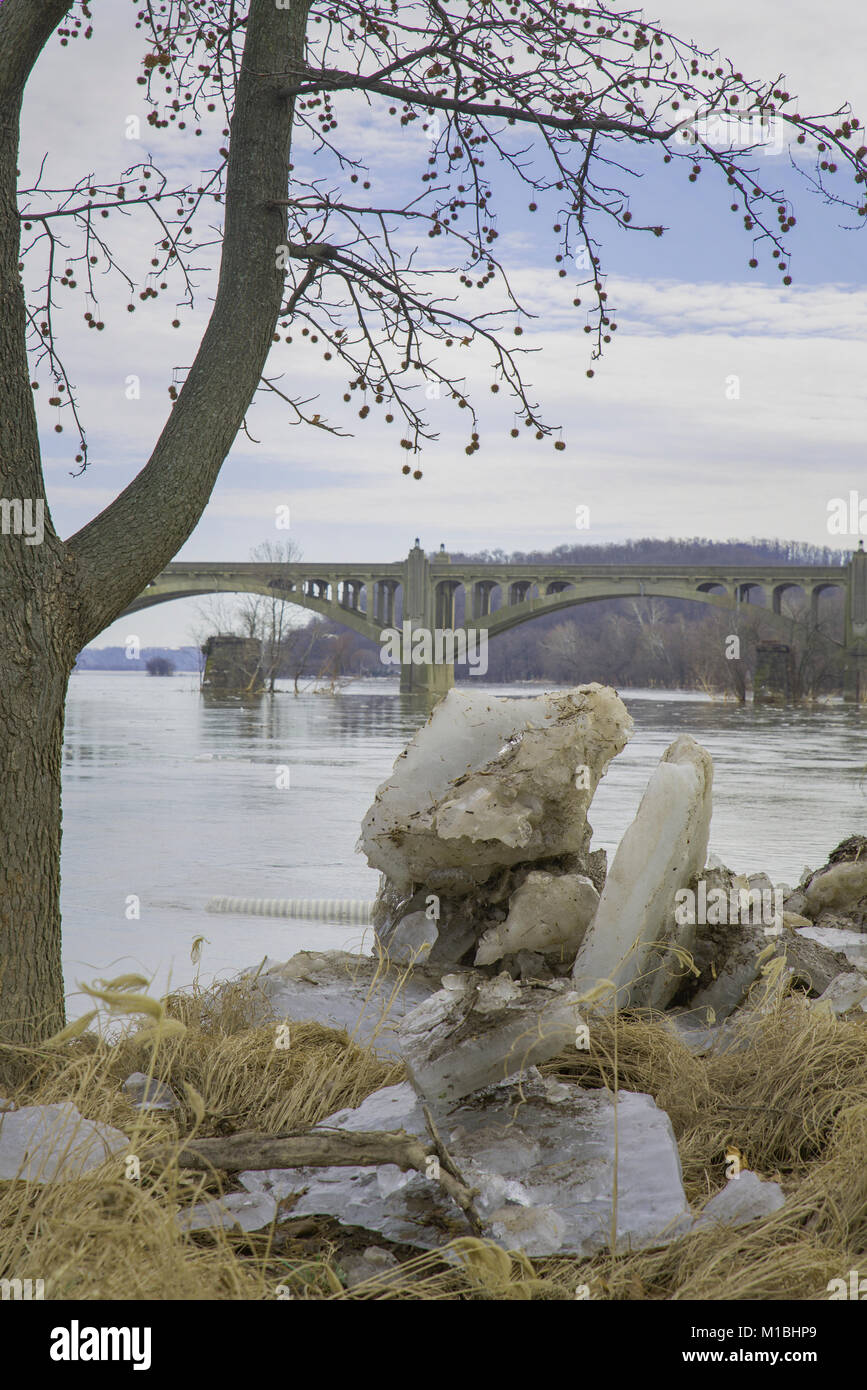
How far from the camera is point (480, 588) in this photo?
6225 centimetres

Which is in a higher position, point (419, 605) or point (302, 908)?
point (419, 605)

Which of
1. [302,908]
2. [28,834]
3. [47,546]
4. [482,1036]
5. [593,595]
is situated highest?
[593,595]

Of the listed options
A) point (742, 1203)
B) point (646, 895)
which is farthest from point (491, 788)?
point (742, 1203)

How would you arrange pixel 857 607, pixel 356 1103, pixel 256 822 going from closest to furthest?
pixel 356 1103 → pixel 256 822 → pixel 857 607

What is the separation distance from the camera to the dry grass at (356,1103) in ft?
8.05

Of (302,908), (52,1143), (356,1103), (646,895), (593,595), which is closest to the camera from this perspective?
(52,1143)

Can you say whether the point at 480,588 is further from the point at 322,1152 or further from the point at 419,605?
the point at 322,1152

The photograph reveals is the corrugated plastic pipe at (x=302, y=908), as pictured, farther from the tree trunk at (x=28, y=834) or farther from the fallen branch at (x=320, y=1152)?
the fallen branch at (x=320, y=1152)

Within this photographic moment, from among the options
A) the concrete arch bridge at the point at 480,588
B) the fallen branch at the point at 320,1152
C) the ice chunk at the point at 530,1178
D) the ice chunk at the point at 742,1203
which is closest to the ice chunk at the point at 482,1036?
the ice chunk at the point at 530,1178

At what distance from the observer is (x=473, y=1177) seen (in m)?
2.95

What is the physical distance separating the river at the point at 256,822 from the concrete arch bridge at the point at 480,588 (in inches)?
1271

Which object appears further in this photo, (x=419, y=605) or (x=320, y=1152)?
(x=419, y=605)

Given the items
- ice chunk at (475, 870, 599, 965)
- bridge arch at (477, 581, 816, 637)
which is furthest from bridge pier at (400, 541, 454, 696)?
ice chunk at (475, 870, 599, 965)

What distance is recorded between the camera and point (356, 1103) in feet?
12.2
